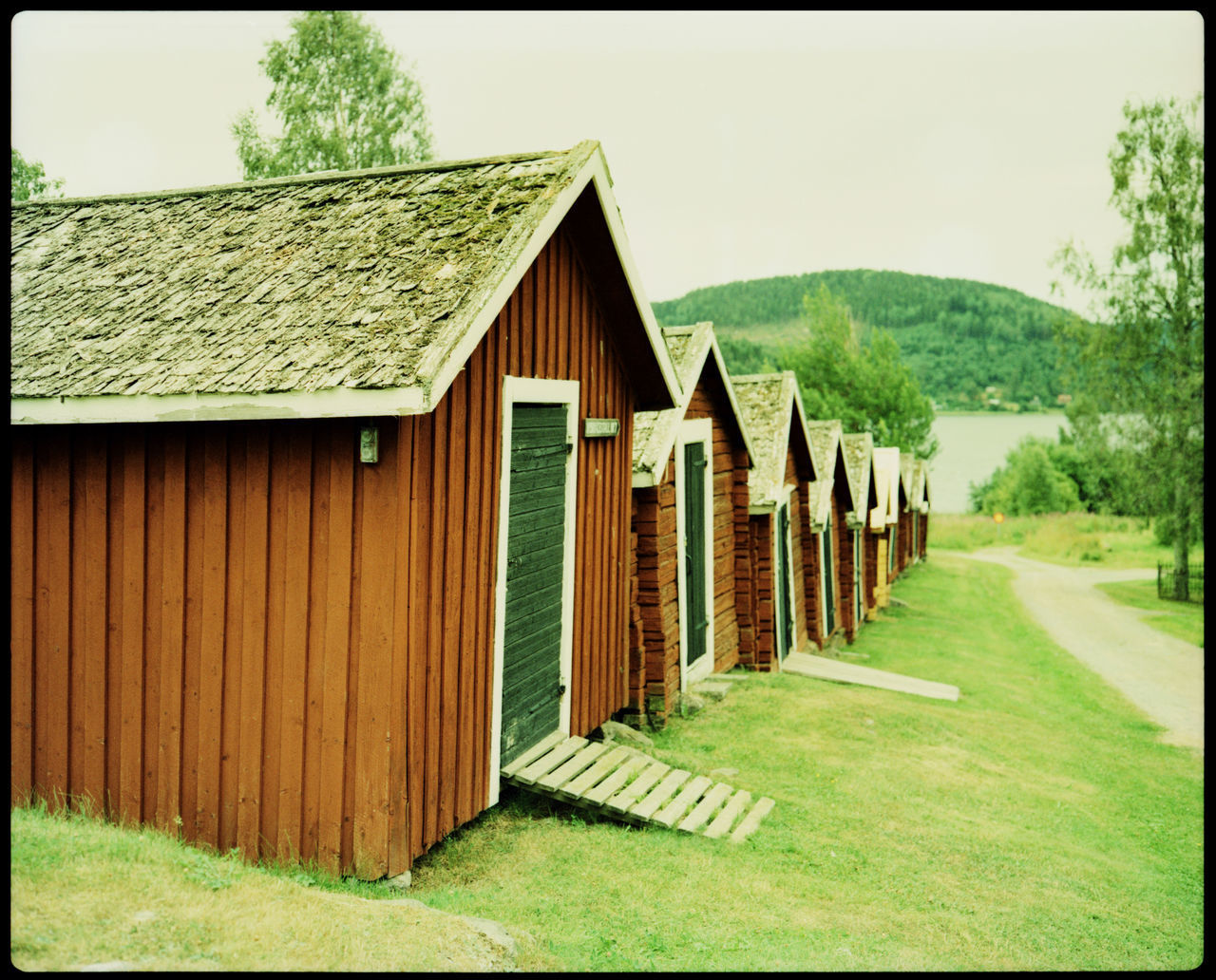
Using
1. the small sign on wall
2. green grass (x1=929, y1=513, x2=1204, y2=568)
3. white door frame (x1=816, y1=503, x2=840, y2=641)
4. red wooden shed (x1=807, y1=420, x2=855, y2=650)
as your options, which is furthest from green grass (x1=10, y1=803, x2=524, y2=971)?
green grass (x1=929, y1=513, x2=1204, y2=568)

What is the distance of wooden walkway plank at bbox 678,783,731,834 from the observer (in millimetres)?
6922

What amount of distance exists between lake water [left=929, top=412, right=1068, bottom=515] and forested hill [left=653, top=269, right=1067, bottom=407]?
5580 millimetres

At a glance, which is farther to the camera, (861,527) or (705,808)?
(861,527)

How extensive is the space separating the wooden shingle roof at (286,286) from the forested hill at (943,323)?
96.8 m

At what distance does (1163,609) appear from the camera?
2897 cm

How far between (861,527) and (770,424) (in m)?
8.50

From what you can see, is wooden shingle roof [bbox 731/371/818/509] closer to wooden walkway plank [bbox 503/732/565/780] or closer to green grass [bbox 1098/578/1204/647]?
wooden walkway plank [bbox 503/732/565/780]

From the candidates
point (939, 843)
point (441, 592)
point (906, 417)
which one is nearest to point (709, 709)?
point (939, 843)

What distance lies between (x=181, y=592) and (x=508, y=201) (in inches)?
125

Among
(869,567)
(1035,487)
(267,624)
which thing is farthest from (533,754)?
(1035,487)

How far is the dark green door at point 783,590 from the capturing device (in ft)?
48.2

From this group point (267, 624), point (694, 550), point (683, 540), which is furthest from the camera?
point (694, 550)

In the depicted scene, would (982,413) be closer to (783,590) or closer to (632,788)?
→ (783,590)

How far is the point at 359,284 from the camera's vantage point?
5781 millimetres
